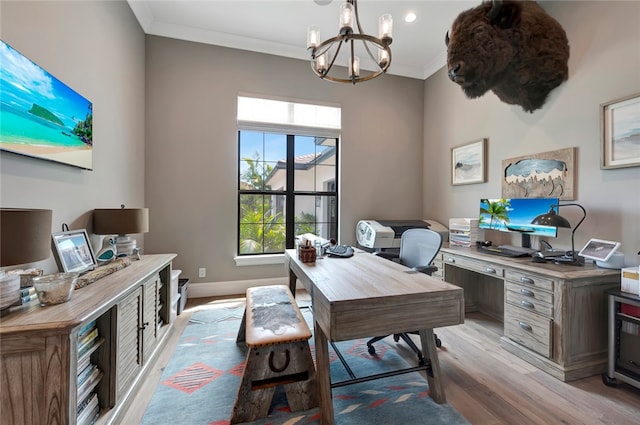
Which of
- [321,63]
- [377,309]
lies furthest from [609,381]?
[321,63]

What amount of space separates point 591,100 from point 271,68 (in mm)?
3379

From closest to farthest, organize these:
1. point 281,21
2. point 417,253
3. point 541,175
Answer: point 417,253, point 541,175, point 281,21

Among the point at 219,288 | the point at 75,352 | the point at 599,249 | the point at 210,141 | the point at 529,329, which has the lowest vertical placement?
the point at 219,288

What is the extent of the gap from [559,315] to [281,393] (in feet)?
6.46

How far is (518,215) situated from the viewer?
253 centimetres

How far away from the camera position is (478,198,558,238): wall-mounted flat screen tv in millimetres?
2320

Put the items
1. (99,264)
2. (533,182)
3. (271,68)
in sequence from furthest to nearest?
(271,68)
(533,182)
(99,264)

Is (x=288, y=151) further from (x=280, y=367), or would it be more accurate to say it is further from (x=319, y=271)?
(x=280, y=367)

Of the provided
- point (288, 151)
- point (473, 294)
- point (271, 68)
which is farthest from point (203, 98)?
point (473, 294)

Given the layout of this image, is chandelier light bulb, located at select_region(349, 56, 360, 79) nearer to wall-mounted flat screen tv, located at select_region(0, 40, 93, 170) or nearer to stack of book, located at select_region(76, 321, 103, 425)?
wall-mounted flat screen tv, located at select_region(0, 40, 93, 170)

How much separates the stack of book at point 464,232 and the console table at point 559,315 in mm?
713

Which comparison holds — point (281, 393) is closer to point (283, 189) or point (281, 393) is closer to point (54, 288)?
point (54, 288)

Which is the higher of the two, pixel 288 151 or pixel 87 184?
pixel 288 151

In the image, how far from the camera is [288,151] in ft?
12.2
